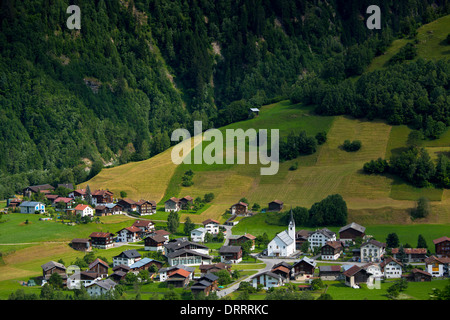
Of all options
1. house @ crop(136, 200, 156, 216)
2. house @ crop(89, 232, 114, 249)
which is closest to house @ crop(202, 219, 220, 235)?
house @ crop(89, 232, 114, 249)

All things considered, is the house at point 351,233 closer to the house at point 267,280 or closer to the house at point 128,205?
the house at point 267,280

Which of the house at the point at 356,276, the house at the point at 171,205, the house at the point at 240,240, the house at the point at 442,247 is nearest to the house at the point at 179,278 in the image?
the house at the point at 356,276

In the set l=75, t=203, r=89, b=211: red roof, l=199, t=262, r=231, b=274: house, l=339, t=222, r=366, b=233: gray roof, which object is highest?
l=75, t=203, r=89, b=211: red roof

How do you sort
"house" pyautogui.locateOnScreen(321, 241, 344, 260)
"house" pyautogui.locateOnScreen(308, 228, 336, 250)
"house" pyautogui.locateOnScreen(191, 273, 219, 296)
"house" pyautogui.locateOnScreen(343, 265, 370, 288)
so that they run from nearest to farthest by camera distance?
"house" pyautogui.locateOnScreen(191, 273, 219, 296) < "house" pyautogui.locateOnScreen(343, 265, 370, 288) < "house" pyautogui.locateOnScreen(321, 241, 344, 260) < "house" pyautogui.locateOnScreen(308, 228, 336, 250)

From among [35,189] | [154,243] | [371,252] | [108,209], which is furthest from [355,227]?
[35,189]

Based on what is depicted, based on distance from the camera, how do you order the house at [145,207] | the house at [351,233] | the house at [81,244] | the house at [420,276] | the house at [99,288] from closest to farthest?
the house at [99,288], the house at [420,276], the house at [81,244], the house at [351,233], the house at [145,207]

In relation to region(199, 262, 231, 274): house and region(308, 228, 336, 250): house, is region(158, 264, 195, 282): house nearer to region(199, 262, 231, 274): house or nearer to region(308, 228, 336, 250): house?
region(199, 262, 231, 274): house

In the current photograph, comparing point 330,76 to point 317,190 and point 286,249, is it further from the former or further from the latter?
point 286,249
